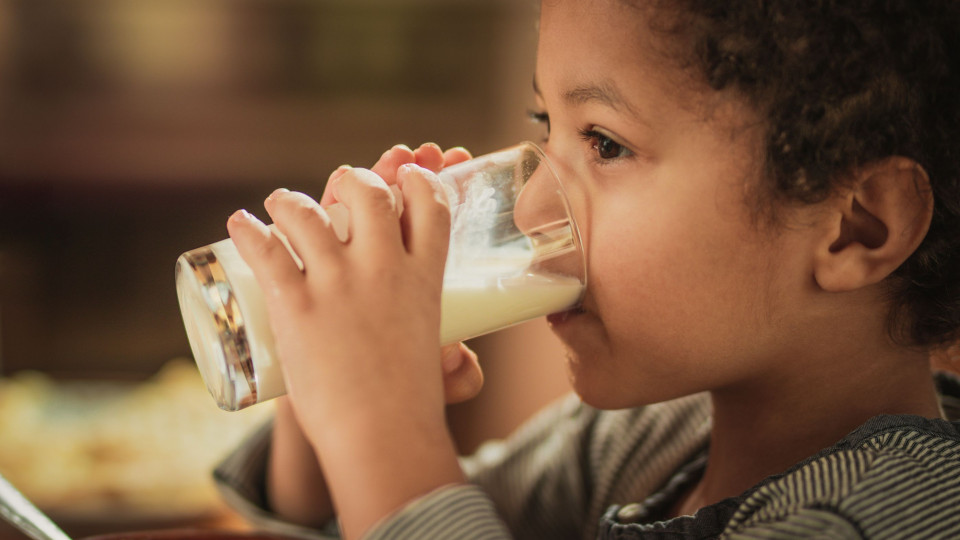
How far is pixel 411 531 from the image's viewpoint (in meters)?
0.48

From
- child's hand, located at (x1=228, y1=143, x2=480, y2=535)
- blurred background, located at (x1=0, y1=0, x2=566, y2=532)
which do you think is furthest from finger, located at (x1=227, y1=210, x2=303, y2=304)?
blurred background, located at (x1=0, y1=0, x2=566, y2=532)

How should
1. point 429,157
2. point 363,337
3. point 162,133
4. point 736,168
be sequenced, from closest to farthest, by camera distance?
point 363,337, point 736,168, point 429,157, point 162,133

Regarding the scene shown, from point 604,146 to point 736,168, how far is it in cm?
10

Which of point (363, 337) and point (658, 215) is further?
point (658, 215)

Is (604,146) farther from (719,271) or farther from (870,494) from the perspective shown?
(870,494)

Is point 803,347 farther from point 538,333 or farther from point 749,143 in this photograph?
point 538,333

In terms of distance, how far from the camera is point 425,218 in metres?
0.55

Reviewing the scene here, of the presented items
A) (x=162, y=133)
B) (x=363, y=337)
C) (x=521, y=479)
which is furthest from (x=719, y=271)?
(x=162, y=133)

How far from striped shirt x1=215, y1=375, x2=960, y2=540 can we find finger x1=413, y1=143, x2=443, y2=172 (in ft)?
0.87

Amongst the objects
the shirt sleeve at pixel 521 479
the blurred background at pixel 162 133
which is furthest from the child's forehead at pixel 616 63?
the blurred background at pixel 162 133

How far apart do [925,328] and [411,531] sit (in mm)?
463

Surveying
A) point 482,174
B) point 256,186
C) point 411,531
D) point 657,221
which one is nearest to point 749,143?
point 657,221

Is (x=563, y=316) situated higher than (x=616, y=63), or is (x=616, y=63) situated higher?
(x=616, y=63)

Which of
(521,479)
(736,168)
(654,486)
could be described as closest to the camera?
(736,168)
